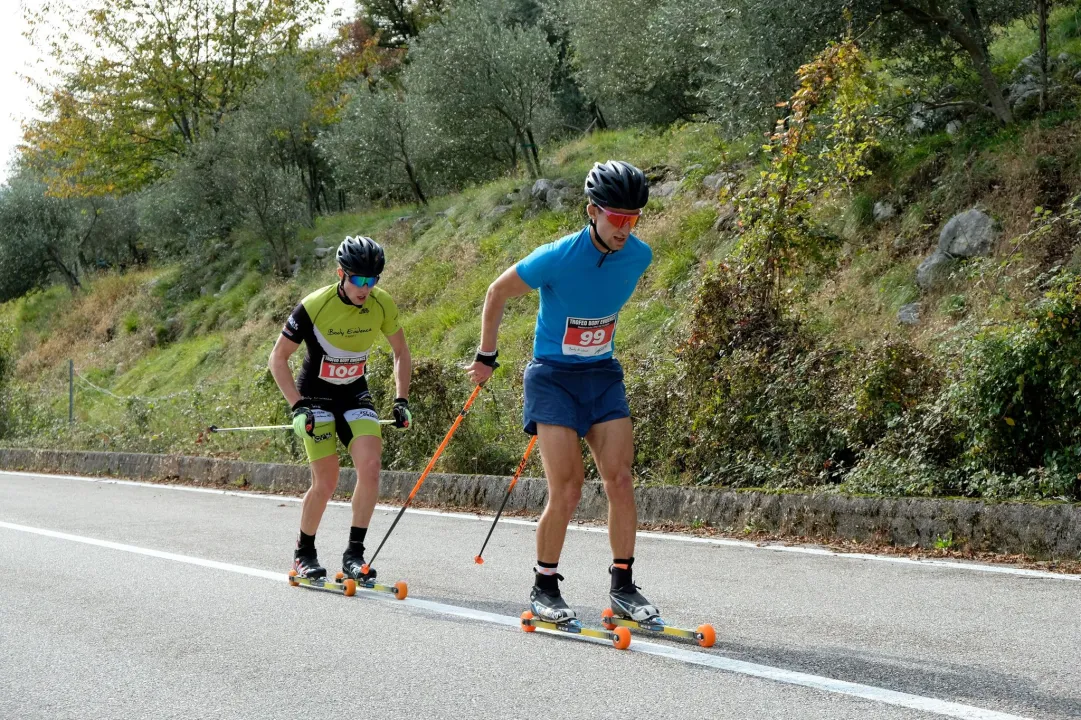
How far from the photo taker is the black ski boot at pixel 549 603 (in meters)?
5.59

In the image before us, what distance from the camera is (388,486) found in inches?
504

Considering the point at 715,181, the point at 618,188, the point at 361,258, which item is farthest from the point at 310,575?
the point at 715,181

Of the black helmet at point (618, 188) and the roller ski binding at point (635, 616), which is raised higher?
the black helmet at point (618, 188)

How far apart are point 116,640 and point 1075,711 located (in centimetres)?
467

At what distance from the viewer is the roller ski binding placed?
5.31m

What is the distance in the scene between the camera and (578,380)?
5629 millimetres

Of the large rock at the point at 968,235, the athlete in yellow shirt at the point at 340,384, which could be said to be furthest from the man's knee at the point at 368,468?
the large rock at the point at 968,235

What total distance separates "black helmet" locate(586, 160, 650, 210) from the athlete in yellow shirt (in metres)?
2.16

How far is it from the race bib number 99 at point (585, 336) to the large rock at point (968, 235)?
33.0 feet

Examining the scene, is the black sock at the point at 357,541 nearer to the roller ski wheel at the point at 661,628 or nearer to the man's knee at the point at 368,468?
the man's knee at the point at 368,468

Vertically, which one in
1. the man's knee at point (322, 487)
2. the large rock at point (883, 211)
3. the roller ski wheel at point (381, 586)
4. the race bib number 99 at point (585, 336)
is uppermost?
the large rock at point (883, 211)

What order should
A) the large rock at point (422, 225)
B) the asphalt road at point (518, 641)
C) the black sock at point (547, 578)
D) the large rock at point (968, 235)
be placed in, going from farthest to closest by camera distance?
the large rock at point (422, 225) < the large rock at point (968, 235) < the black sock at point (547, 578) < the asphalt road at point (518, 641)

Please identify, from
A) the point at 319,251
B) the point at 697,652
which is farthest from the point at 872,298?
the point at 319,251

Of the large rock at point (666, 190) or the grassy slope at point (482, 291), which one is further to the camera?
the large rock at point (666, 190)
